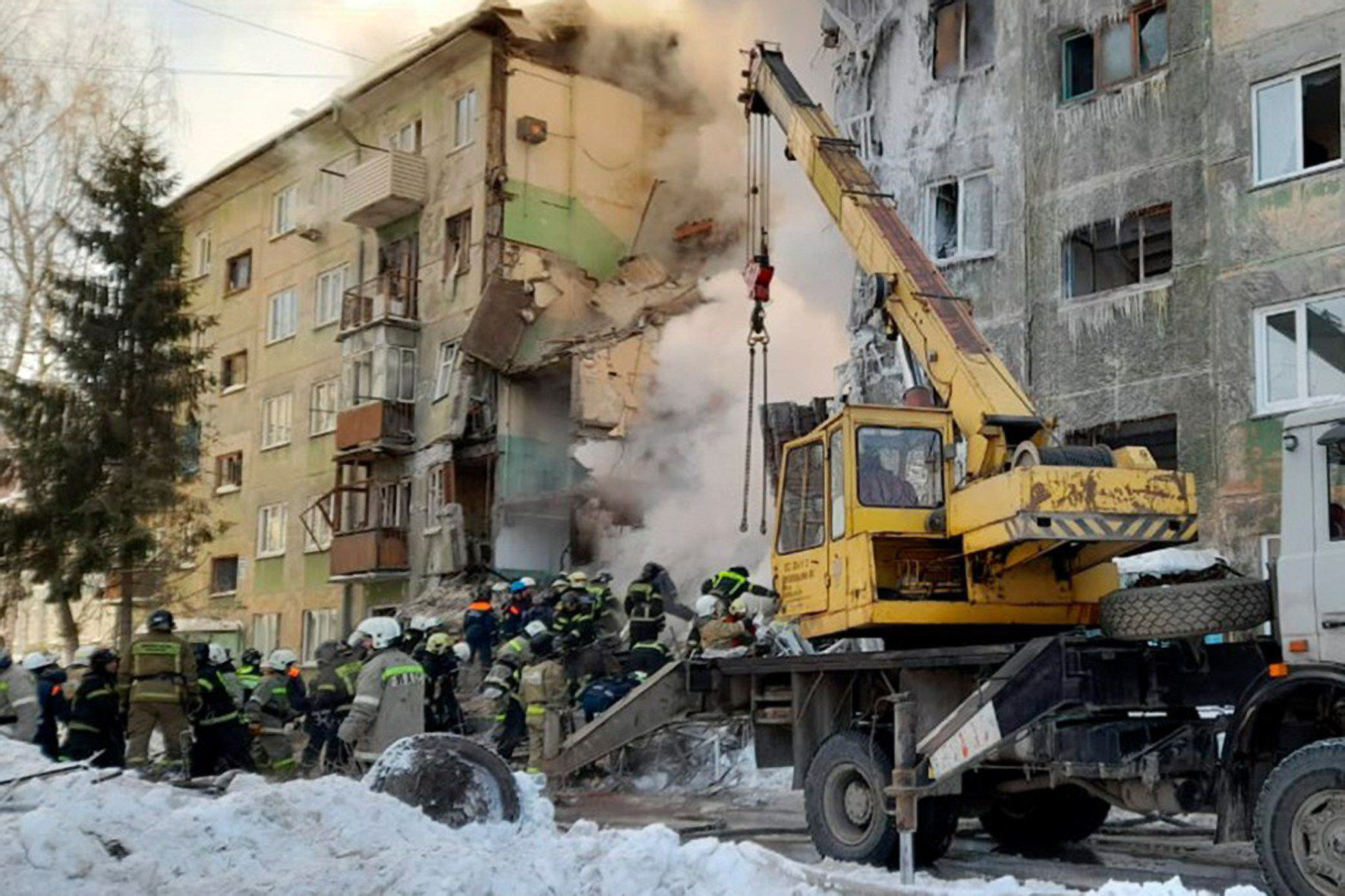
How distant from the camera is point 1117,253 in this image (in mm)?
20000

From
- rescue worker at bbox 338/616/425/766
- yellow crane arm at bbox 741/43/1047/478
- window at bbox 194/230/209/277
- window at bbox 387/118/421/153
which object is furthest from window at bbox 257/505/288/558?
rescue worker at bbox 338/616/425/766

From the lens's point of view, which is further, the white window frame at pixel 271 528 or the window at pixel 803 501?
the white window frame at pixel 271 528

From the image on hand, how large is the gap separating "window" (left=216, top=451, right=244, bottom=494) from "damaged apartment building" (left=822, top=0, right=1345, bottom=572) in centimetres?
2162

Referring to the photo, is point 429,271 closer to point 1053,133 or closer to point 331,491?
point 331,491

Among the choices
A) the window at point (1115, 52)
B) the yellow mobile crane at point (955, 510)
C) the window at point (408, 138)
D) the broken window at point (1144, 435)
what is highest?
the window at point (408, 138)

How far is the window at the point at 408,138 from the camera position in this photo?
110 ft

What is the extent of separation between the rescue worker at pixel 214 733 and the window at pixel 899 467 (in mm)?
6850

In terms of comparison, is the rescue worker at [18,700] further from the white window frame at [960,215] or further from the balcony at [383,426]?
the balcony at [383,426]

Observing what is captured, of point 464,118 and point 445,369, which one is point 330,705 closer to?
point 445,369

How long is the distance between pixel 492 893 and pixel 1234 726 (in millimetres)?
3709

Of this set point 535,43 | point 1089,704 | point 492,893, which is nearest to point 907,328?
point 1089,704

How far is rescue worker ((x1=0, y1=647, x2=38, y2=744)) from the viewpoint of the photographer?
13758mm

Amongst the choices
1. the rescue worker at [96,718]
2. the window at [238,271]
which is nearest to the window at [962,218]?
the rescue worker at [96,718]

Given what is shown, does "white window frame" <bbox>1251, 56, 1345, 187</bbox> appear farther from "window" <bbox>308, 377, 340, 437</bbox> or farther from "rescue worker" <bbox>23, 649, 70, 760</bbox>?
"window" <bbox>308, 377, 340, 437</bbox>
